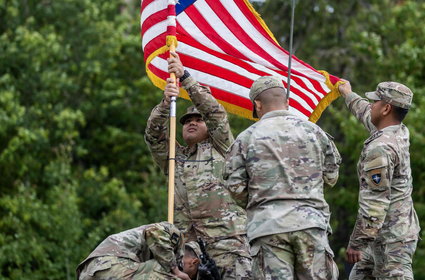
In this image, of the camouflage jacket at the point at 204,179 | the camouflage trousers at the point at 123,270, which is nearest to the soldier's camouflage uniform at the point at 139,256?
the camouflage trousers at the point at 123,270

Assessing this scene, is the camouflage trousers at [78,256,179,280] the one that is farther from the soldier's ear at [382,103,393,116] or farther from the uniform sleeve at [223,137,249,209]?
the soldier's ear at [382,103,393,116]

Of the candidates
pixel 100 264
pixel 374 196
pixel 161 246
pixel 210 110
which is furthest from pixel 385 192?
pixel 100 264

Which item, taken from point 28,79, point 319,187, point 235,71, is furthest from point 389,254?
point 28,79

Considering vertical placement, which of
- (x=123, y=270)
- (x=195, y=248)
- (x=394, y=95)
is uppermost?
(x=394, y=95)

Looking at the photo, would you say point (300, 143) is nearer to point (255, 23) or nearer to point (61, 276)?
point (255, 23)

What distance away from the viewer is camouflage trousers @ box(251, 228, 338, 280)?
791cm

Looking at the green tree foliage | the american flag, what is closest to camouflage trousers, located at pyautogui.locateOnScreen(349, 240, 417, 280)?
the american flag

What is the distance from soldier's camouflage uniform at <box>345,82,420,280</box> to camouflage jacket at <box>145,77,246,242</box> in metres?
1.28

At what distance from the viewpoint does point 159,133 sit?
1006 centimetres

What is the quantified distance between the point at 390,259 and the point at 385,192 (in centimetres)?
62

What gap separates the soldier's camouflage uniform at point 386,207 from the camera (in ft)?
29.6

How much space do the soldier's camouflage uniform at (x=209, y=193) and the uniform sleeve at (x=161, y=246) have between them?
125 cm

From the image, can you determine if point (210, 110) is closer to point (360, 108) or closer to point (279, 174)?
point (360, 108)

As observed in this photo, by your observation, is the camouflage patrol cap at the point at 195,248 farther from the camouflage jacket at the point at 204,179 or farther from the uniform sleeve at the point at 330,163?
the uniform sleeve at the point at 330,163
